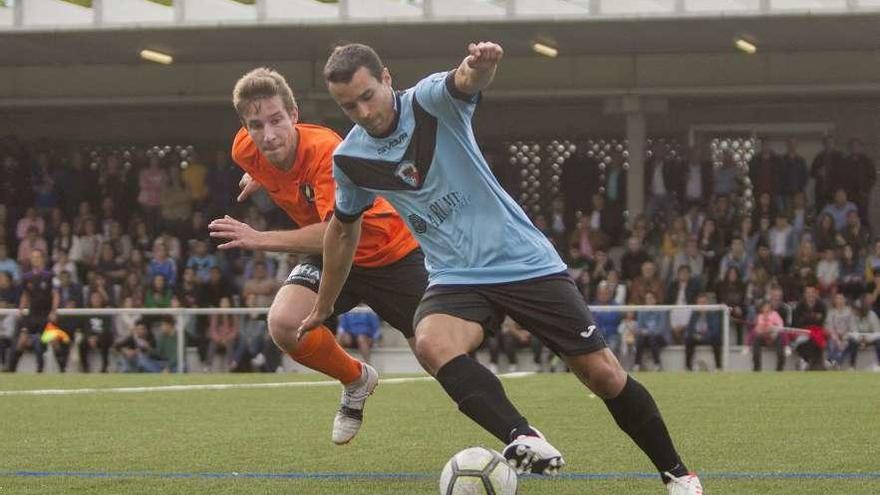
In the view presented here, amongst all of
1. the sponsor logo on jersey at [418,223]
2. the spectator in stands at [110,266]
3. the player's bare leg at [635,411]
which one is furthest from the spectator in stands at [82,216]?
the player's bare leg at [635,411]

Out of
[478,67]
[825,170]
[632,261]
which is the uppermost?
[478,67]

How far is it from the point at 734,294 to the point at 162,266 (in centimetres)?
714

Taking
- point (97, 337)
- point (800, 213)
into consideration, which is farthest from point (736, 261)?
point (97, 337)

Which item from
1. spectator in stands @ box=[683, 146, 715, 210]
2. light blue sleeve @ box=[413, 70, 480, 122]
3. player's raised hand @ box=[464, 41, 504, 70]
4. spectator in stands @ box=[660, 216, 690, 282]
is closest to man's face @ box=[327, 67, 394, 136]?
light blue sleeve @ box=[413, 70, 480, 122]

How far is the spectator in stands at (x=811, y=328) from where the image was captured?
17047mm

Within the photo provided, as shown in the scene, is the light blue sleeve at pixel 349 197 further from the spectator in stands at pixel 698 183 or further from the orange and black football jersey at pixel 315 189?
the spectator in stands at pixel 698 183

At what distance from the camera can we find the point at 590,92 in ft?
75.9

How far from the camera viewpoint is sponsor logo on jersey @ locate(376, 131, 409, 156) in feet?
17.3

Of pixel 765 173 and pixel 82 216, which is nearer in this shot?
pixel 765 173

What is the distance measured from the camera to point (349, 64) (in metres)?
5.12

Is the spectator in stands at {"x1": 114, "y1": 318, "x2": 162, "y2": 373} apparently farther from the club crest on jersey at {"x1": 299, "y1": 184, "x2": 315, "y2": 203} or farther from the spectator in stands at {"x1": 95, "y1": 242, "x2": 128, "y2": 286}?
the club crest on jersey at {"x1": 299, "y1": 184, "x2": 315, "y2": 203}

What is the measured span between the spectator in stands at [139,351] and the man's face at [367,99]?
12.4 m

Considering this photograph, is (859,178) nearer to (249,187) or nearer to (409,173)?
(249,187)

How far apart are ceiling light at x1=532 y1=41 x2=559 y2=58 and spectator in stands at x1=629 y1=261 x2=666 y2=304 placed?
414 centimetres
